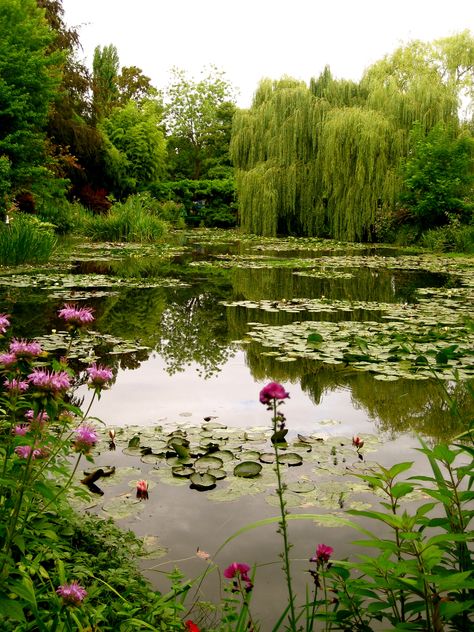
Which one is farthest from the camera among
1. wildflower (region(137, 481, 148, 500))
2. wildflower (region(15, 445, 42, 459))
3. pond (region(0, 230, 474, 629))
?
wildflower (region(137, 481, 148, 500))

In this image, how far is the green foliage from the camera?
14.6m

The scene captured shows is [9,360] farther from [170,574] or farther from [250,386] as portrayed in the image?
[250,386]

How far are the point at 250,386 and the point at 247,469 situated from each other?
4.72 feet

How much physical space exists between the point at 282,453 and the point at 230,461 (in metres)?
0.26

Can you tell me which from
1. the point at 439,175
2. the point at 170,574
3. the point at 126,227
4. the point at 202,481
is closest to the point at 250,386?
the point at 202,481

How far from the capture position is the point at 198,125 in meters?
34.2

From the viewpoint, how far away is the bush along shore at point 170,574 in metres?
1.16

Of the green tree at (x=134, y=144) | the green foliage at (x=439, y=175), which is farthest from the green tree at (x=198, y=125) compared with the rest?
the green foliage at (x=439, y=175)

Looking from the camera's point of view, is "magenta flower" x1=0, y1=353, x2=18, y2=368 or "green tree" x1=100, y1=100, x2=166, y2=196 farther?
"green tree" x1=100, y1=100, x2=166, y2=196

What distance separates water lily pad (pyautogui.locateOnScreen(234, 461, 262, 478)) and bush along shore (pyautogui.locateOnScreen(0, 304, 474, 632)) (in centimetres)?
62

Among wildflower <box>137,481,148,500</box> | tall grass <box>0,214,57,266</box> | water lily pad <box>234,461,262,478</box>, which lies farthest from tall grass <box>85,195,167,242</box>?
wildflower <box>137,481,148,500</box>

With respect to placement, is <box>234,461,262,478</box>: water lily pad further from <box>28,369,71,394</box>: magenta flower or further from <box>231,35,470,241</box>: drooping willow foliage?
<box>231,35,470,241</box>: drooping willow foliage

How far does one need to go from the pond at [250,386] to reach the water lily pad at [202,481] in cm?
2

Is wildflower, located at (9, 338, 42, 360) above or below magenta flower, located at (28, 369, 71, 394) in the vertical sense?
above
